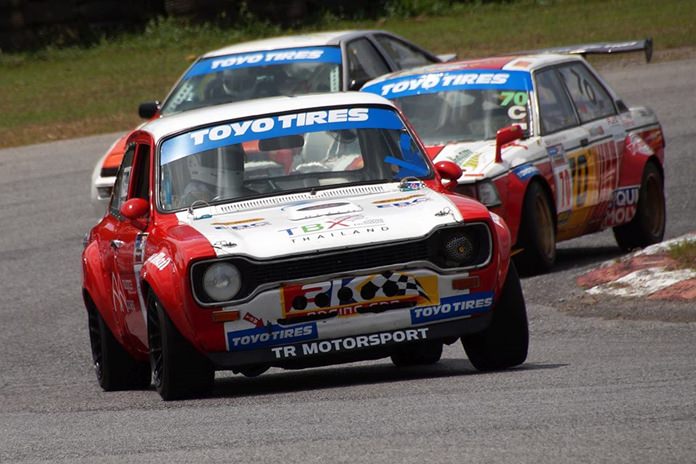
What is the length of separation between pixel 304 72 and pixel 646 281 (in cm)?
536

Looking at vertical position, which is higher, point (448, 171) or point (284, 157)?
point (284, 157)

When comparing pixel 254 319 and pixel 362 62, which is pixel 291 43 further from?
pixel 254 319

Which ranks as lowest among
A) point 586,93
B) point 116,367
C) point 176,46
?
point 176,46

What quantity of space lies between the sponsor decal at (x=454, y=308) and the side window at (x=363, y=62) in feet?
23.6

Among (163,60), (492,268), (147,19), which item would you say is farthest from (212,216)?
(147,19)

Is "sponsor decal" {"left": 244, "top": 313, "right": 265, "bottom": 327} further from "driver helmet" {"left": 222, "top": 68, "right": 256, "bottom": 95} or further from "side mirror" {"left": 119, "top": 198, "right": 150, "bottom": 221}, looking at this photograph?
"driver helmet" {"left": 222, "top": 68, "right": 256, "bottom": 95}

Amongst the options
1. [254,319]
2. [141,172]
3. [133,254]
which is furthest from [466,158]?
[254,319]

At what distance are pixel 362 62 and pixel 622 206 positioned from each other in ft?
11.6

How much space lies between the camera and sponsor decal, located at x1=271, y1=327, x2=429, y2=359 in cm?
686

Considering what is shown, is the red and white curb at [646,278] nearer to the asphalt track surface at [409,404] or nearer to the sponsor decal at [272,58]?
the asphalt track surface at [409,404]

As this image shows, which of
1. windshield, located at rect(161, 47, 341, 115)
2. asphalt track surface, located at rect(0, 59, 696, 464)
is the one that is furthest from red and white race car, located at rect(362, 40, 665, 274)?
windshield, located at rect(161, 47, 341, 115)

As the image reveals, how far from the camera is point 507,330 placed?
7.16 meters

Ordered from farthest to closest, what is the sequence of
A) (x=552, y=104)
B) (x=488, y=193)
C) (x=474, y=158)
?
(x=552, y=104)
(x=474, y=158)
(x=488, y=193)

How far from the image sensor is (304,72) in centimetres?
1421
